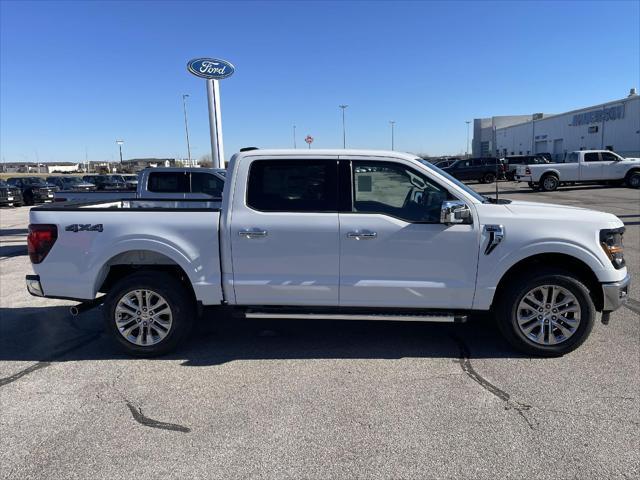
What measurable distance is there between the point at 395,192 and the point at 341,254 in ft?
2.63

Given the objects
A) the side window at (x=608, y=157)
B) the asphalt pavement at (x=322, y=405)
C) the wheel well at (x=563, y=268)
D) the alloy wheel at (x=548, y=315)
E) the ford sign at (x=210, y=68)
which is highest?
the ford sign at (x=210, y=68)

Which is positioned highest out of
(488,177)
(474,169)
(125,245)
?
(474,169)

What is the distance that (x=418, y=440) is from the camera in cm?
297

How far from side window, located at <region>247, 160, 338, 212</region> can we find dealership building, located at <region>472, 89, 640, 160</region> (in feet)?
65.9

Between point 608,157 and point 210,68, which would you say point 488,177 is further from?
point 210,68

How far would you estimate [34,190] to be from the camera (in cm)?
2509

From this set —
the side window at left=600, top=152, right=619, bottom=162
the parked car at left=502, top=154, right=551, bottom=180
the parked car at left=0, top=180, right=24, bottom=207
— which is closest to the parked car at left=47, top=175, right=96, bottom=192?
the parked car at left=0, top=180, right=24, bottom=207

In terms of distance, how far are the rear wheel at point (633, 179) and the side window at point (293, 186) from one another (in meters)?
25.6

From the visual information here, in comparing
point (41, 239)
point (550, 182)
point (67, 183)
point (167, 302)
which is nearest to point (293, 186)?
point (167, 302)

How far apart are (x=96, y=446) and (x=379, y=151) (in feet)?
10.8

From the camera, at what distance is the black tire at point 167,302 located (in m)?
4.24

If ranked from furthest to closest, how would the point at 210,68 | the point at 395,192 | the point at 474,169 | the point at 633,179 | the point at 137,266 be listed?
1. the point at 474,169
2. the point at 633,179
3. the point at 210,68
4. the point at 137,266
5. the point at 395,192

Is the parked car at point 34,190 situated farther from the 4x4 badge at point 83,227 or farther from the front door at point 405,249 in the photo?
the front door at point 405,249

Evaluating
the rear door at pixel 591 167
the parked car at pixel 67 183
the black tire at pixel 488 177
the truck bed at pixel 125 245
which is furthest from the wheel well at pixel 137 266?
the black tire at pixel 488 177
